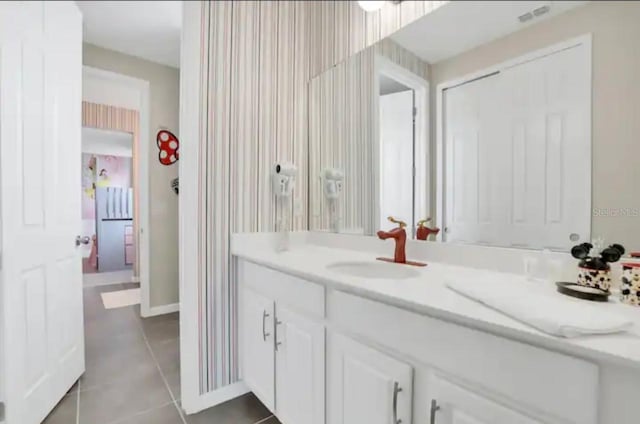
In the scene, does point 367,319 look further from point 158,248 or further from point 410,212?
point 158,248

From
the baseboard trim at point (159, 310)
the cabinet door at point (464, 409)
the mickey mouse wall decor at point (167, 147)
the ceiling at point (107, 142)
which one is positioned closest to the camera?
the cabinet door at point (464, 409)

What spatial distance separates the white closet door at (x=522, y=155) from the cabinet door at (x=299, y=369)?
0.72 metres

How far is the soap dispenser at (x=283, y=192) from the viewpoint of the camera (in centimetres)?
186

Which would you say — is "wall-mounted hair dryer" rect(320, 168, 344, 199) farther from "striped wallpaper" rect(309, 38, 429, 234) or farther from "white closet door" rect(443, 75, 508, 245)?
"white closet door" rect(443, 75, 508, 245)

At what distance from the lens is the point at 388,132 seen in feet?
5.49

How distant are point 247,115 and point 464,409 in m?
1.64

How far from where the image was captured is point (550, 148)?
110 cm

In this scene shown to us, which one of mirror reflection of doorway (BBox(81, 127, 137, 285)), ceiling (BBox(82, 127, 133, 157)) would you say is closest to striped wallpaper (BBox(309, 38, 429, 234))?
mirror reflection of doorway (BBox(81, 127, 137, 285))

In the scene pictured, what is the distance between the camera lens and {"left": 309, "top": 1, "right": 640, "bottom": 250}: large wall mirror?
3.21ft

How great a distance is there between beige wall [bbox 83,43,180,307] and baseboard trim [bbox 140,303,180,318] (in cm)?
4

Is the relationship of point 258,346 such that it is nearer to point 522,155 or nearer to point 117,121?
point 522,155

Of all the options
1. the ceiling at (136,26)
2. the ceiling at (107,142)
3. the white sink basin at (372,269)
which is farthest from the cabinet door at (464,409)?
the ceiling at (107,142)

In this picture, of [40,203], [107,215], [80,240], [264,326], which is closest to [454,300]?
[264,326]

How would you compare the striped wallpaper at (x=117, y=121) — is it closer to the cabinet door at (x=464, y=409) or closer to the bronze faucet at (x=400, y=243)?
Answer: the bronze faucet at (x=400, y=243)
